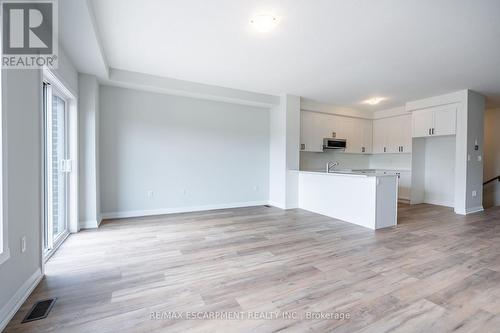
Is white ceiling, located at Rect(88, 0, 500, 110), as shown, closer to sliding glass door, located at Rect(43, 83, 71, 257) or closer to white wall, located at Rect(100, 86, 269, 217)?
white wall, located at Rect(100, 86, 269, 217)

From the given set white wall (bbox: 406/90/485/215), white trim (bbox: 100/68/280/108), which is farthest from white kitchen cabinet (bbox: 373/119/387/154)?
white trim (bbox: 100/68/280/108)

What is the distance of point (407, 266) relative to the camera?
2473 mm

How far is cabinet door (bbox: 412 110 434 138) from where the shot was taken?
5496 millimetres

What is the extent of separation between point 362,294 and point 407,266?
90 centimetres

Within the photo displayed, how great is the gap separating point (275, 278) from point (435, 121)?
563 centimetres

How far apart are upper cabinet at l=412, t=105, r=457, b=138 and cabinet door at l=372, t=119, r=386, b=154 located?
3.26 ft

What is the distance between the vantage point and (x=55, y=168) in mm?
3207

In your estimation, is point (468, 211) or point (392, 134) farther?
point (392, 134)

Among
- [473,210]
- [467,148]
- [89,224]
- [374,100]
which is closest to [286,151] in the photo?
[374,100]

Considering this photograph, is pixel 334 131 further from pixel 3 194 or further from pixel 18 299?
pixel 18 299

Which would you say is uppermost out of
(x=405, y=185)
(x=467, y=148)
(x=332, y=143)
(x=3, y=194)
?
(x=332, y=143)

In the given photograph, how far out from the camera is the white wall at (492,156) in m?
6.11

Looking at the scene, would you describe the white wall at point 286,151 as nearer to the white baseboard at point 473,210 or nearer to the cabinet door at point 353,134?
the cabinet door at point 353,134

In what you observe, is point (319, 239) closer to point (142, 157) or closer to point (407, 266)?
point (407, 266)
